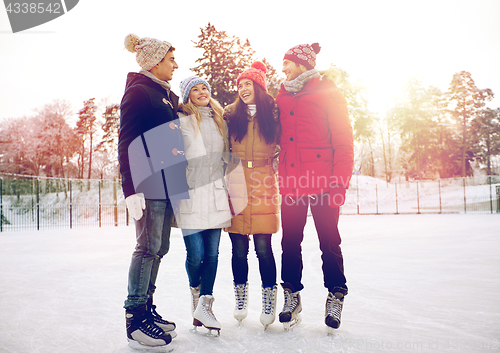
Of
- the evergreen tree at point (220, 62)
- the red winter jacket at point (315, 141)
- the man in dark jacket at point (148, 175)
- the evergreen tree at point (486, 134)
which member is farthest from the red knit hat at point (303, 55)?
the evergreen tree at point (486, 134)

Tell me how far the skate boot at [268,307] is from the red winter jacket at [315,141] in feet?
2.31

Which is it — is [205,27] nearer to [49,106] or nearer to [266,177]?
[266,177]

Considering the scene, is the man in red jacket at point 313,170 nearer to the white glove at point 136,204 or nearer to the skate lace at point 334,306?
the skate lace at point 334,306

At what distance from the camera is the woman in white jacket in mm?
2373

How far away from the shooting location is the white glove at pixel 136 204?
2117mm

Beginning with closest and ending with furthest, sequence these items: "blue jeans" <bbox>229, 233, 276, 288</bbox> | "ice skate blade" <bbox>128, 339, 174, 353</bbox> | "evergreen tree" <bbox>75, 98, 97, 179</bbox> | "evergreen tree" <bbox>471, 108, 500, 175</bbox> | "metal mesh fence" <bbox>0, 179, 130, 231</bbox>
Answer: "ice skate blade" <bbox>128, 339, 174, 353</bbox>, "blue jeans" <bbox>229, 233, 276, 288</bbox>, "metal mesh fence" <bbox>0, 179, 130, 231</bbox>, "evergreen tree" <bbox>75, 98, 97, 179</bbox>, "evergreen tree" <bbox>471, 108, 500, 175</bbox>

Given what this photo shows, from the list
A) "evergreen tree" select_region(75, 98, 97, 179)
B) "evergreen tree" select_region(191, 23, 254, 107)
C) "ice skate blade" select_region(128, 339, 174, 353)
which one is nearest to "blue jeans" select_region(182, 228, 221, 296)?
"ice skate blade" select_region(128, 339, 174, 353)

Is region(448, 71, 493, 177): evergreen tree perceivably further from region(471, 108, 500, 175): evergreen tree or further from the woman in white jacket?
the woman in white jacket

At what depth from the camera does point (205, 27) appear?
1148 cm

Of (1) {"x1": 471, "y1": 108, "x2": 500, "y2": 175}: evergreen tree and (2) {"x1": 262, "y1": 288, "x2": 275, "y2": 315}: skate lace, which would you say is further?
(1) {"x1": 471, "y1": 108, "x2": 500, "y2": 175}: evergreen tree

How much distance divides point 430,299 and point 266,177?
1.93m

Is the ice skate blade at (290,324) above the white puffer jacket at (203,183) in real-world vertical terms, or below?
below

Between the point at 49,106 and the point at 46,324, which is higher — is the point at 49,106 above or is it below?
above

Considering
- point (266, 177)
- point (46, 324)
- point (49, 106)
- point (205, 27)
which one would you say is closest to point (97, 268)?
point (46, 324)
